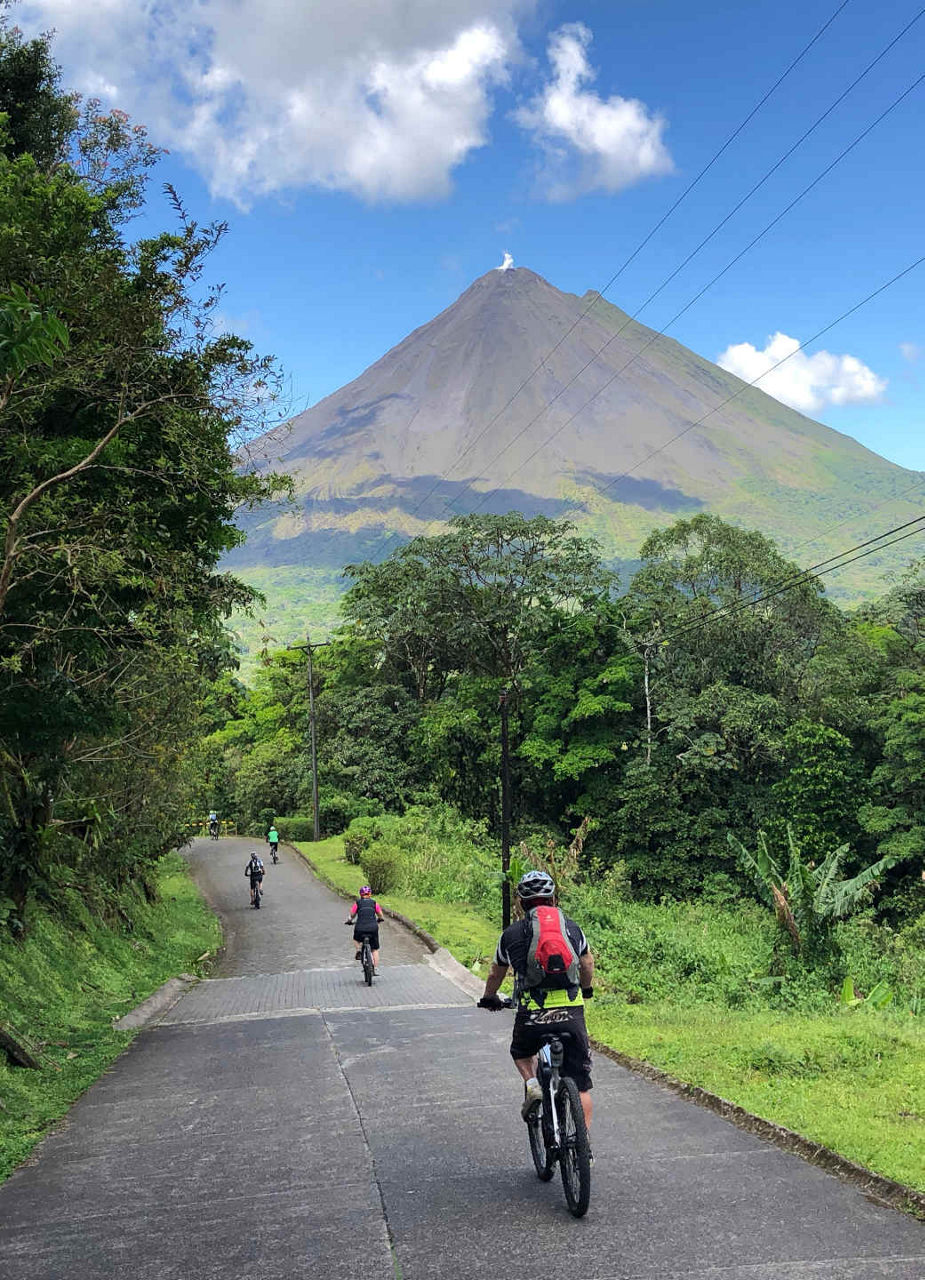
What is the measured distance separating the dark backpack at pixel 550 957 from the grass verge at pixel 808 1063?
6.03ft

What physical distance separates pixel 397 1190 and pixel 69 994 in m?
10.0

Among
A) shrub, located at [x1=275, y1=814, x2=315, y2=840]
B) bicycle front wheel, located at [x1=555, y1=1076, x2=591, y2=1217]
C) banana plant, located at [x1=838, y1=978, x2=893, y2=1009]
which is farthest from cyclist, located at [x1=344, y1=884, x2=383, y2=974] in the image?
shrub, located at [x1=275, y1=814, x2=315, y2=840]

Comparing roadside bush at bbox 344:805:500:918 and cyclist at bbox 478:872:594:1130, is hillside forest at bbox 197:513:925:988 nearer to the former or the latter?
roadside bush at bbox 344:805:500:918

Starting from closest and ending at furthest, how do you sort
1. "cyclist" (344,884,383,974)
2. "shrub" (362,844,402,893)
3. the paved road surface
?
the paved road surface, "cyclist" (344,884,383,974), "shrub" (362,844,402,893)

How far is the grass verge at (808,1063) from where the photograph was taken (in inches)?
235

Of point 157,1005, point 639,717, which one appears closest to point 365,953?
point 157,1005

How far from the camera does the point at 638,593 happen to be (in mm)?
41000

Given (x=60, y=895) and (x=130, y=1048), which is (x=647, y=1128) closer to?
(x=130, y=1048)

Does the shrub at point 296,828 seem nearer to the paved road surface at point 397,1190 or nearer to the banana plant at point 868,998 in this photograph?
the banana plant at point 868,998

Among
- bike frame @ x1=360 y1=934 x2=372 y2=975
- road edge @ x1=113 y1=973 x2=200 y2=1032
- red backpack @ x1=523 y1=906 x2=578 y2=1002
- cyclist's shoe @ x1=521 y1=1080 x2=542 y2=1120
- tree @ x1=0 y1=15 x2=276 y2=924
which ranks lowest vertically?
road edge @ x1=113 y1=973 x2=200 y2=1032

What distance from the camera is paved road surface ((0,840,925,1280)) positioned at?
14.6 feet

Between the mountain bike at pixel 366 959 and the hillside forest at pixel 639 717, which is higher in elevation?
the hillside forest at pixel 639 717


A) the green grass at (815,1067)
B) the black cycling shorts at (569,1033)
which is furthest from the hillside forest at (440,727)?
the black cycling shorts at (569,1033)

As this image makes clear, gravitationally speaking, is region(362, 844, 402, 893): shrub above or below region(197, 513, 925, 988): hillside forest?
below
